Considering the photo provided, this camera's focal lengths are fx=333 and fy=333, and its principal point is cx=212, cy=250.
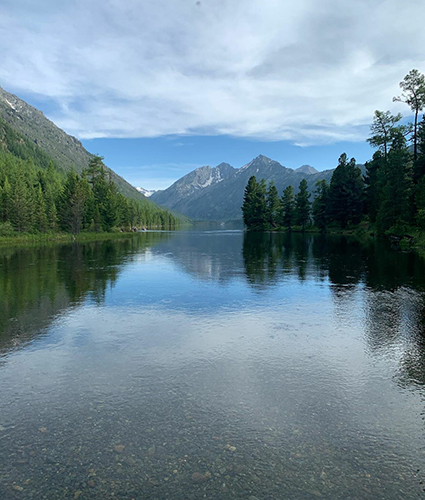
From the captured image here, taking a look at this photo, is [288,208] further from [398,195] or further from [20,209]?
[20,209]

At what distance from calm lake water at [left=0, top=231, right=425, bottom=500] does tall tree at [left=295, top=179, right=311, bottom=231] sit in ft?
383

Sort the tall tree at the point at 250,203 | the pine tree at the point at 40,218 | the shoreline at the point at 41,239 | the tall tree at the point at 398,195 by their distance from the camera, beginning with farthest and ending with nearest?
the tall tree at the point at 250,203 → the pine tree at the point at 40,218 → the shoreline at the point at 41,239 → the tall tree at the point at 398,195

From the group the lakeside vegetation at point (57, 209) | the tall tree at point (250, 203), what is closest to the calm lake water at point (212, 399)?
the lakeside vegetation at point (57, 209)

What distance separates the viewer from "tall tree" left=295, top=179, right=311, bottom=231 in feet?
436

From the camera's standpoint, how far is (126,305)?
20.2 meters

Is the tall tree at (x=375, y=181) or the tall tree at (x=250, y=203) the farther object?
the tall tree at (x=250, y=203)

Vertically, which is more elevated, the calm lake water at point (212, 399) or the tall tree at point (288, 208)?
the tall tree at point (288, 208)

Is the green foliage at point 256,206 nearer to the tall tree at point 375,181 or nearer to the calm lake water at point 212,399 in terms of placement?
the tall tree at point 375,181

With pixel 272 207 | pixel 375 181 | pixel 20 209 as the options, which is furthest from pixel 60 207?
pixel 375 181

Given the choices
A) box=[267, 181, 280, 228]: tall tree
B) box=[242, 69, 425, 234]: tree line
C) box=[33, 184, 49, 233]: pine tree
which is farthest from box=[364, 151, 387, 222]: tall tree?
box=[33, 184, 49, 233]: pine tree

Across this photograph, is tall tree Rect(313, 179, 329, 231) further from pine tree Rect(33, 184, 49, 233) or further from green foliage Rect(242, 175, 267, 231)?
pine tree Rect(33, 184, 49, 233)

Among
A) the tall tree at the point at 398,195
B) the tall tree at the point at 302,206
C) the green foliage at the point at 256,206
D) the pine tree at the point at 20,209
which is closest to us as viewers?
the tall tree at the point at 398,195

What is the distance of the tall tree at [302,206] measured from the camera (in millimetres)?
132875

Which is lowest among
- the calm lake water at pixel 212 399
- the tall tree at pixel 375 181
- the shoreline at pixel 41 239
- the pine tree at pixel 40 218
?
the calm lake water at pixel 212 399
